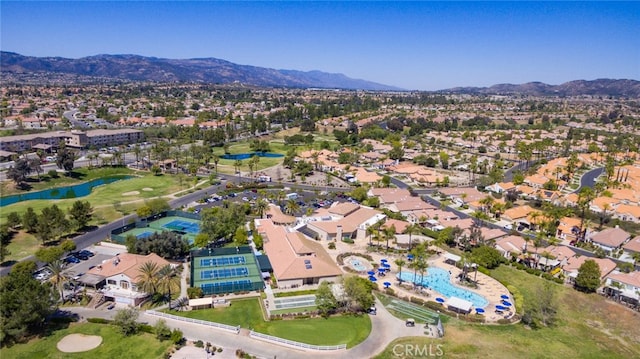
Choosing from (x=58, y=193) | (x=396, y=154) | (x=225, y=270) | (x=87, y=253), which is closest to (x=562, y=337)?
(x=225, y=270)

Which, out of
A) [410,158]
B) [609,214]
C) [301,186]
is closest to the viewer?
[609,214]

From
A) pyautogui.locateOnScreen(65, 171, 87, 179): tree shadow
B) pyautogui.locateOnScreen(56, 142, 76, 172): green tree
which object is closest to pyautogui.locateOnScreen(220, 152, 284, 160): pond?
pyautogui.locateOnScreen(65, 171, 87, 179): tree shadow

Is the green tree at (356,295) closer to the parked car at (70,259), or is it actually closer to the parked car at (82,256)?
the parked car at (82,256)

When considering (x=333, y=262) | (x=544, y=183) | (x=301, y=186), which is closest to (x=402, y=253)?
(x=333, y=262)

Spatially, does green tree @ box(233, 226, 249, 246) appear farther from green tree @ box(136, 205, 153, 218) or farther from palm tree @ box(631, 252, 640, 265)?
palm tree @ box(631, 252, 640, 265)

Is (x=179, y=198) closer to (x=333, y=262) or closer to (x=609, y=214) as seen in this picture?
(x=333, y=262)

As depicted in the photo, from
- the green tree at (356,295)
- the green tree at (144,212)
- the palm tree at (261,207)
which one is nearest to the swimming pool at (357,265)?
the green tree at (356,295)
